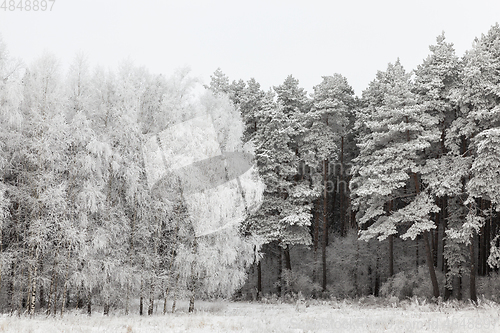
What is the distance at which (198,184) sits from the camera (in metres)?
19.0

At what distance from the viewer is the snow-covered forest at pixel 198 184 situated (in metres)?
15.8

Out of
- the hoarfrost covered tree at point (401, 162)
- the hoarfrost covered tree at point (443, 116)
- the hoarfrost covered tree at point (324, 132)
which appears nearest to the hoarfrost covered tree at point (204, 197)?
the hoarfrost covered tree at point (401, 162)

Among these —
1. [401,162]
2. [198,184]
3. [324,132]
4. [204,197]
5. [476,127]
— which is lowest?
[204,197]

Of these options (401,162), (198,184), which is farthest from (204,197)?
(401,162)

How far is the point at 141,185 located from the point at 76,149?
2.91m

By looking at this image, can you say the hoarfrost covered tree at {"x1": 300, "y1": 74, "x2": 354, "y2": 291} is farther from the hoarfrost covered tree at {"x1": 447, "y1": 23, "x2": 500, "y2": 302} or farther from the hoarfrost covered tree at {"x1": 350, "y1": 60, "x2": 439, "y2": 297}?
the hoarfrost covered tree at {"x1": 447, "y1": 23, "x2": 500, "y2": 302}

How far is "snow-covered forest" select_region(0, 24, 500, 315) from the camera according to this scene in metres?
15.8

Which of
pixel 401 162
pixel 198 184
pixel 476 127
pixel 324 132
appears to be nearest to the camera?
pixel 198 184

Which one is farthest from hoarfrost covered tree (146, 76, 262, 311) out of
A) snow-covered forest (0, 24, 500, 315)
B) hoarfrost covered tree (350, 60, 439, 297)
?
hoarfrost covered tree (350, 60, 439, 297)

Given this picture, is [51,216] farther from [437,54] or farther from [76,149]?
[437,54]

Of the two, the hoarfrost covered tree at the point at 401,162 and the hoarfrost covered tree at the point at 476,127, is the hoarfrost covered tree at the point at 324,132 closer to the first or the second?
the hoarfrost covered tree at the point at 401,162

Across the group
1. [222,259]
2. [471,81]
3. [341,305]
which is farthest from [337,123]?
[222,259]

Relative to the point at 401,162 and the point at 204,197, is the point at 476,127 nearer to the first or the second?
the point at 401,162

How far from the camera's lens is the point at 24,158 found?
15539 mm
